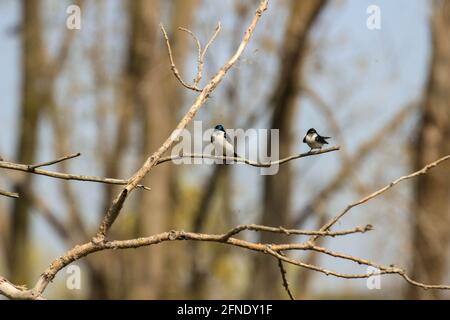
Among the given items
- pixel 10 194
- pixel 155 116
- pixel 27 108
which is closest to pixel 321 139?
pixel 10 194

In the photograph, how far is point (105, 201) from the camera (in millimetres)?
14297

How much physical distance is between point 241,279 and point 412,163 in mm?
7749

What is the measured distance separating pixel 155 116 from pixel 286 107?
6.49ft

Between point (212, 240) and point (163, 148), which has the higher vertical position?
point (163, 148)

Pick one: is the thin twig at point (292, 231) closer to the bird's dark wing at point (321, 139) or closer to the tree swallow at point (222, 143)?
the bird's dark wing at point (321, 139)

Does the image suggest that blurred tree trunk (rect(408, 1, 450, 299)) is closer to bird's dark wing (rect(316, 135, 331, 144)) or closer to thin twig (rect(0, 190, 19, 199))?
bird's dark wing (rect(316, 135, 331, 144))

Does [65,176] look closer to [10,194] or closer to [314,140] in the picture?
[10,194]

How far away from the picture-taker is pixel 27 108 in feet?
51.7

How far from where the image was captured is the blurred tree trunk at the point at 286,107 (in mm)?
11922

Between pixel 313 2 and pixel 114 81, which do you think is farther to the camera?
pixel 114 81

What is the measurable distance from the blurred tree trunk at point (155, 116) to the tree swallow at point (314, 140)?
8.52 meters

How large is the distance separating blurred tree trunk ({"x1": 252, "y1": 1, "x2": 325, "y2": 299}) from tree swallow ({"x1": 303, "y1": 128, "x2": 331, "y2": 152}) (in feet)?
26.9

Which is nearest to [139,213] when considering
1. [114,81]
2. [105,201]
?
[105,201]
